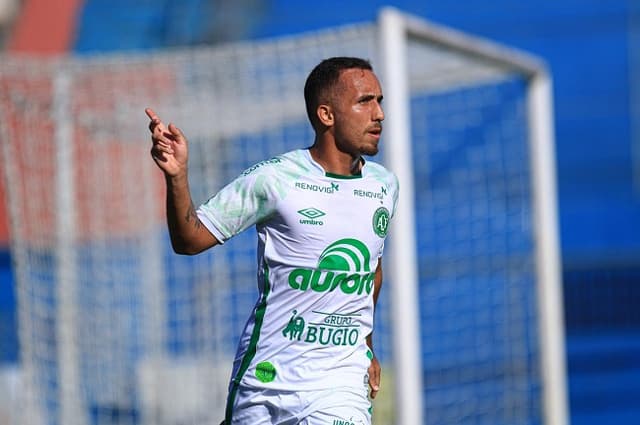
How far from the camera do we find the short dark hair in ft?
10.9

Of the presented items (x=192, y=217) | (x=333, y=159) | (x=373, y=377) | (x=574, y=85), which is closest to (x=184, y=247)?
(x=192, y=217)

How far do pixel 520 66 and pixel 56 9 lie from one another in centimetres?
771

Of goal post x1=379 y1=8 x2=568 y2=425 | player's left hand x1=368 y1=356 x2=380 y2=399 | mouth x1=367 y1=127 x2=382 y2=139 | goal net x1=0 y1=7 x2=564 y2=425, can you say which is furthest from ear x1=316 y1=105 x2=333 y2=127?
goal net x1=0 y1=7 x2=564 y2=425

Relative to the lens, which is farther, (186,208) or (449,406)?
(449,406)

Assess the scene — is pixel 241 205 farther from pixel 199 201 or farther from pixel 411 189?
pixel 199 201

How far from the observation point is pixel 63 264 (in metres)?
7.12

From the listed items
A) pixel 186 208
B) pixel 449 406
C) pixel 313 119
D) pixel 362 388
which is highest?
pixel 313 119

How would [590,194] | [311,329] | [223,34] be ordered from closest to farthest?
[311,329] < [590,194] < [223,34]

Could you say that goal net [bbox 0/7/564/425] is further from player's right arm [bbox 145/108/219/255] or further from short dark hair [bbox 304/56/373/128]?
player's right arm [bbox 145/108/219/255]

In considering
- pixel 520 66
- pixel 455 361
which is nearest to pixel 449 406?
pixel 455 361

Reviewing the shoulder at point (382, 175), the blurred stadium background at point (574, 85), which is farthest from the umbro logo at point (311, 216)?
the blurred stadium background at point (574, 85)

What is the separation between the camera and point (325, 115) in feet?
10.9

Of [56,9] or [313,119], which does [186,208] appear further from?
[56,9]

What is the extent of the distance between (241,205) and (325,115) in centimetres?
37
